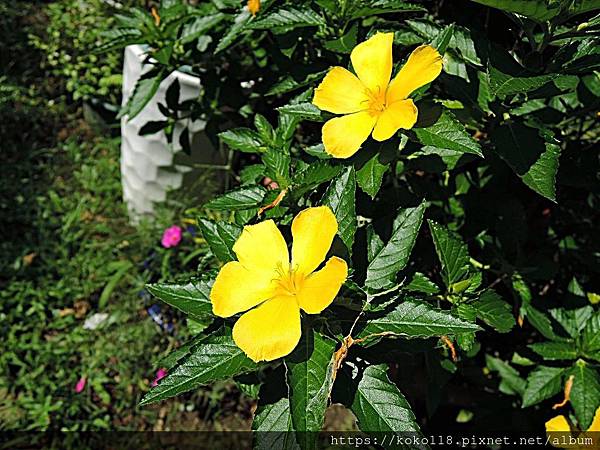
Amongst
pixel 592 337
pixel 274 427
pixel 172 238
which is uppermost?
pixel 274 427

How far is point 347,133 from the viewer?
107 cm

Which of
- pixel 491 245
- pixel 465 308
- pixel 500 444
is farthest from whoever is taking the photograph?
pixel 500 444

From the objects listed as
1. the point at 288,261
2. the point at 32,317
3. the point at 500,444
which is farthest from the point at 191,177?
the point at 288,261

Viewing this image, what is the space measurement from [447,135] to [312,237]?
0.27 metres

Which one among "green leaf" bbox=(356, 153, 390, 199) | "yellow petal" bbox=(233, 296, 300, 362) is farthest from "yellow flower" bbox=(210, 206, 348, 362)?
"green leaf" bbox=(356, 153, 390, 199)

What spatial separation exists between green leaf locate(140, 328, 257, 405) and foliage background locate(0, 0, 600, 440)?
0.01 meters

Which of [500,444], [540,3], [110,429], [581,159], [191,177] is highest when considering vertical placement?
[540,3]

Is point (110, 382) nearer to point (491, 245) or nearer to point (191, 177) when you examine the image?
point (191, 177)

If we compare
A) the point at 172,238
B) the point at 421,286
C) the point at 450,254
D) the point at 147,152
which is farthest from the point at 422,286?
the point at 147,152

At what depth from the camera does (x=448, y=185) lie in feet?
5.11

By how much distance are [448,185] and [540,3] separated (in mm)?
660

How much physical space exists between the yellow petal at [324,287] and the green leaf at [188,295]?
196 millimetres

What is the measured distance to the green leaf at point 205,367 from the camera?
0.94 meters

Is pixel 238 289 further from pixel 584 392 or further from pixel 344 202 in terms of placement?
pixel 584 392
